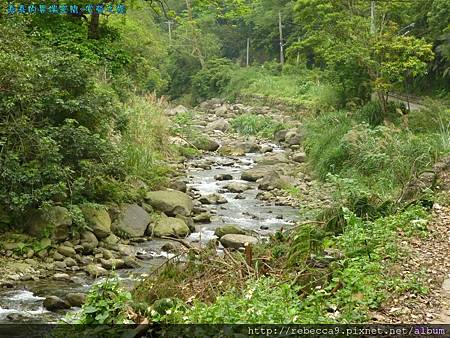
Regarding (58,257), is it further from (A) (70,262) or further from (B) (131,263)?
(B) (131,263)

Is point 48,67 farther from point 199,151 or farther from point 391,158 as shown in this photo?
point 199,151

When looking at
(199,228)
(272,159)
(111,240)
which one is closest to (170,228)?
(199,228)

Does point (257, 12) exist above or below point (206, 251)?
above

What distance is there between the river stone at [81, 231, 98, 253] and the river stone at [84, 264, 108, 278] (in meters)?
Result: 0.78

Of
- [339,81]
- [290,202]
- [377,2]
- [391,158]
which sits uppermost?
[377,2]

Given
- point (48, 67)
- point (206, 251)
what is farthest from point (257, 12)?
point (206, 251)

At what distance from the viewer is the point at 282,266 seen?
6488 mm

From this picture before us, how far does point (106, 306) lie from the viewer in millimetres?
5129

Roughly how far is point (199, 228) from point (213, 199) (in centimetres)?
256

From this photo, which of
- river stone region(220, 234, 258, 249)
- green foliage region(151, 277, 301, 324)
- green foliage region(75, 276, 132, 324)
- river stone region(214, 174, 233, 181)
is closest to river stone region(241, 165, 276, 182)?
river stone region(214, 174, 233, 181)

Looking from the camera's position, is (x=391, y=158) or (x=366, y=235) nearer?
(x=366, y=235)

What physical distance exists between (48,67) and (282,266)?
6.75m

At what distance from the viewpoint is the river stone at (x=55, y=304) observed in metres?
7.49

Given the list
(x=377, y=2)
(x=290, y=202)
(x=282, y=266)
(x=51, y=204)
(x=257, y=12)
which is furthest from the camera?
(x=257, y=12)
